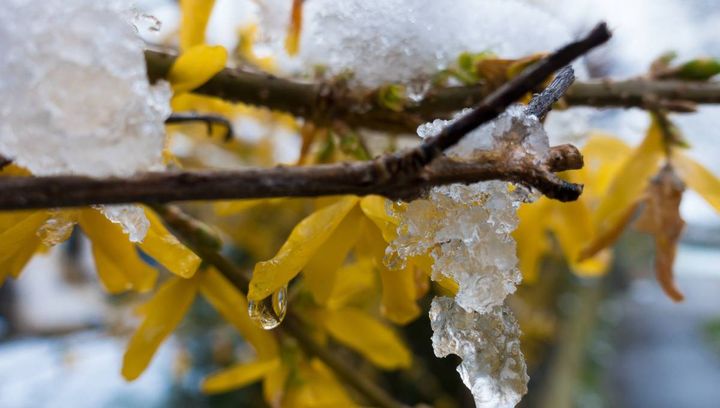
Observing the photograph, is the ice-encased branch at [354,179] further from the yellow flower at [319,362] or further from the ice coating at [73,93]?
the yellow flower at [319,362]

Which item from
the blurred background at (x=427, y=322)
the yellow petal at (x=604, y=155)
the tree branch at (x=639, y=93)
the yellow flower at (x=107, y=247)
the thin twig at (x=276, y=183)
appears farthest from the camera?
the blurred background at (x=427, y=322)

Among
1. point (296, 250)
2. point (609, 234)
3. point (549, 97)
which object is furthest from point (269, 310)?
point (609, 234)

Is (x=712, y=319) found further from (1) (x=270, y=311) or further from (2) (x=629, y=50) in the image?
(1) (x=270, y=311)

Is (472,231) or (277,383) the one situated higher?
(472,231)

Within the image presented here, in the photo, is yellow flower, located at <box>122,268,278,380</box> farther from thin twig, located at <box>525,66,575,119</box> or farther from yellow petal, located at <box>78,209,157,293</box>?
thin twig, located at <box>525,66,575,119</box>

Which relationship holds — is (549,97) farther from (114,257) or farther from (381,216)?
(114,257)

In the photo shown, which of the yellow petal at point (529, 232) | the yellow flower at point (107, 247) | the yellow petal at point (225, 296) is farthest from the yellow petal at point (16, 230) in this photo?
the yellow petal at point (529, 232)

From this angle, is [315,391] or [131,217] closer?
[131,217]
